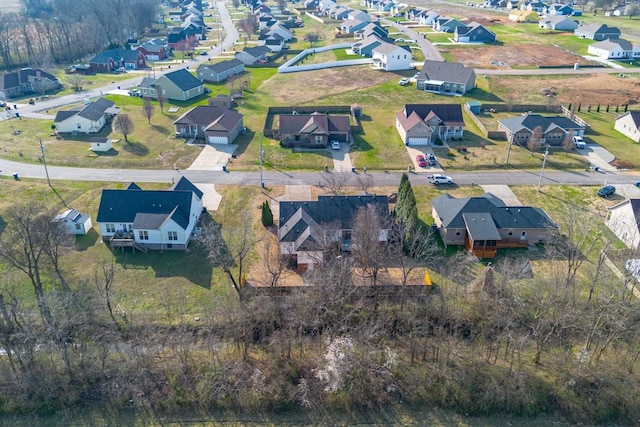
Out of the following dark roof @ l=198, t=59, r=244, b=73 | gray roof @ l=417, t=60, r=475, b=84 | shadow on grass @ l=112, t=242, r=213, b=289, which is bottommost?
shadow on grass @ l=112, t=242, r=213, b=289

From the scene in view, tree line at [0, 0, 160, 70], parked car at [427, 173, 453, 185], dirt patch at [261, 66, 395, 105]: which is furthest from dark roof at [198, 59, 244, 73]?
parked car at [427, 173, 453, 185]

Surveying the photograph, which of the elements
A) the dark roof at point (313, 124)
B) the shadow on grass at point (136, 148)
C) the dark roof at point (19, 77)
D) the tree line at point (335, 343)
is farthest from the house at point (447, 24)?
the tree line at point (335, 343)

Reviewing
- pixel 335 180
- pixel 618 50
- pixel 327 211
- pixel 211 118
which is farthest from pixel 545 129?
pixel 618 50

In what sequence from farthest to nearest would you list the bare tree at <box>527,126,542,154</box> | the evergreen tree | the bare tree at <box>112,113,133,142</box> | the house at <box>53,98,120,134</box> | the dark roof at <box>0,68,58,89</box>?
the dark roof at <box>0,68,58,89</box> < the house at <box>53,98,120,134</box> < the bare tree at <box>112,113,133,142</box> < the bare tree at <box>527,126,542,154</box> < the evergreen tree

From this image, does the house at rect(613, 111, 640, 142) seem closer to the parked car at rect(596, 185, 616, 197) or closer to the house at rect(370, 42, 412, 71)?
the parked car at rect(596, 185, 616, 197)

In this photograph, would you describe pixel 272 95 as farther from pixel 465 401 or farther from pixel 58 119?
pixel 465 401

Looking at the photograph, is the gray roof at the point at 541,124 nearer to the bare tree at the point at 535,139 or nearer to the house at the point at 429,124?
the bare tree at the point at 535,139

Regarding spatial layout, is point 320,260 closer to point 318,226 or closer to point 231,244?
point 318,226
